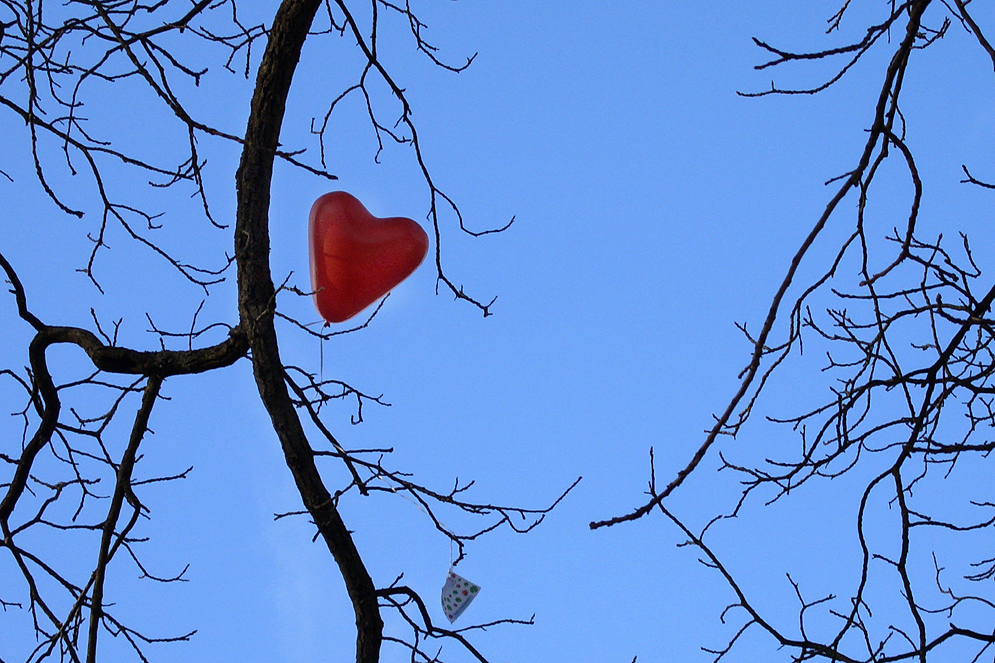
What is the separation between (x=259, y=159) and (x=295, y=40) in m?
0.34

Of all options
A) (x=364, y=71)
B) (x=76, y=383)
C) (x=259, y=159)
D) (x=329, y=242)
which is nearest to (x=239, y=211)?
(x=259, y=159)

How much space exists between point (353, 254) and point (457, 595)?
3.70 ft

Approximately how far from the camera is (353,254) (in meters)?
3.19

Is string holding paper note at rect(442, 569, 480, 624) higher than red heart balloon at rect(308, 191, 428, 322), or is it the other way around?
red heart balloon at rect(308, 191, 428, 322)

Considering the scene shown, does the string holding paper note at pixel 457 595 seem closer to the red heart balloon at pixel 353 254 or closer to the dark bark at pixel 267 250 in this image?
the dark bark at pixel 267 250

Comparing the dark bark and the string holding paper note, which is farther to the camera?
the string holding paper note

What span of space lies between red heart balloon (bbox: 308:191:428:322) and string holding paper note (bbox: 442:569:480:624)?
92cm

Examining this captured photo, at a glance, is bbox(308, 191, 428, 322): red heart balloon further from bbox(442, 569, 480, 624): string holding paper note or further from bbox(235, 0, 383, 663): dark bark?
bbox(442, 569, 480, 624): string holding paper note

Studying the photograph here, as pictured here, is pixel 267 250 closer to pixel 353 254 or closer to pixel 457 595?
pixel 353 254

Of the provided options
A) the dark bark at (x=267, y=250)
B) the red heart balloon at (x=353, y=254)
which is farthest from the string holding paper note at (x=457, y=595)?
the red heart balloon at (x=353, y=254)

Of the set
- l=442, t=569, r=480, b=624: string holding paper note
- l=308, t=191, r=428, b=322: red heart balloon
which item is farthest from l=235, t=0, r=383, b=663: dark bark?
l=442, t=569, r=480, b=624: string holding paper note

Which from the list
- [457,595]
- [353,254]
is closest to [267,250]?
[353,254]

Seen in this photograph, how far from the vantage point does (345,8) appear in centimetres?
292

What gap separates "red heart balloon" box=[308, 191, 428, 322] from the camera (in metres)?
3.17
